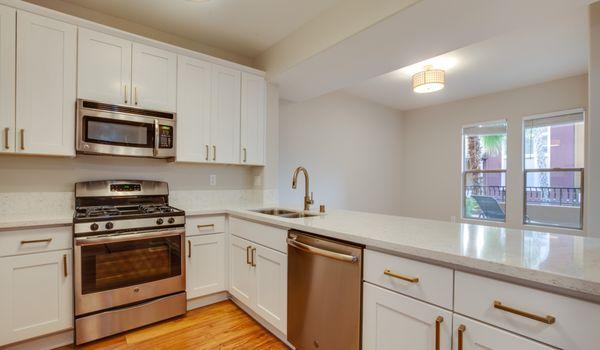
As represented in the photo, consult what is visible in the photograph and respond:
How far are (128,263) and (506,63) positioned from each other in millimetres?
4541

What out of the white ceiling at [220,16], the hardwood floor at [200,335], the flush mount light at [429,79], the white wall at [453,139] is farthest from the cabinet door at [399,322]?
the white wall at [453,139]

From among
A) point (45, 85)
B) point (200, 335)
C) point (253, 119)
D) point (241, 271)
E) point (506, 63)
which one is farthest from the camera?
Answer: point (506, 63)

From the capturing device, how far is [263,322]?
7.26 ft

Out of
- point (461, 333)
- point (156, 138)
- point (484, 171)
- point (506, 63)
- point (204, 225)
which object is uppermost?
point (506, 63)

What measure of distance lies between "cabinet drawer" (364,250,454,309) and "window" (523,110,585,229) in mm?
4270

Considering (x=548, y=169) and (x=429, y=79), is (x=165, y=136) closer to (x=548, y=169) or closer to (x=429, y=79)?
(x=429, y=79)

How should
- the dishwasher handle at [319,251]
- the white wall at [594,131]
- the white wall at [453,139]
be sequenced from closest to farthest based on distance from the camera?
the dishwasher handle at [319,251] < the white wall at [594,131] < the white wall at [453,139]

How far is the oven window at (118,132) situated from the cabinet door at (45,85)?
0.12m

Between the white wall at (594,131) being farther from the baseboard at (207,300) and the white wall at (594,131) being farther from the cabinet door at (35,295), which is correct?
the cabinet door at (35,295)

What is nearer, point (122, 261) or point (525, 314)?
point (525, 314)

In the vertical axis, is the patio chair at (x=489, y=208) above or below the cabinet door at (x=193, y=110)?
below

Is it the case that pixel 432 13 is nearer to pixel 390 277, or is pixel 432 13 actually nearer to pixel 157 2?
pixel 390 277

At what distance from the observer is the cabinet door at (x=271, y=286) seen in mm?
1918

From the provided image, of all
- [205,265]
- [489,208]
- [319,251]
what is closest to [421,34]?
[319,251]
